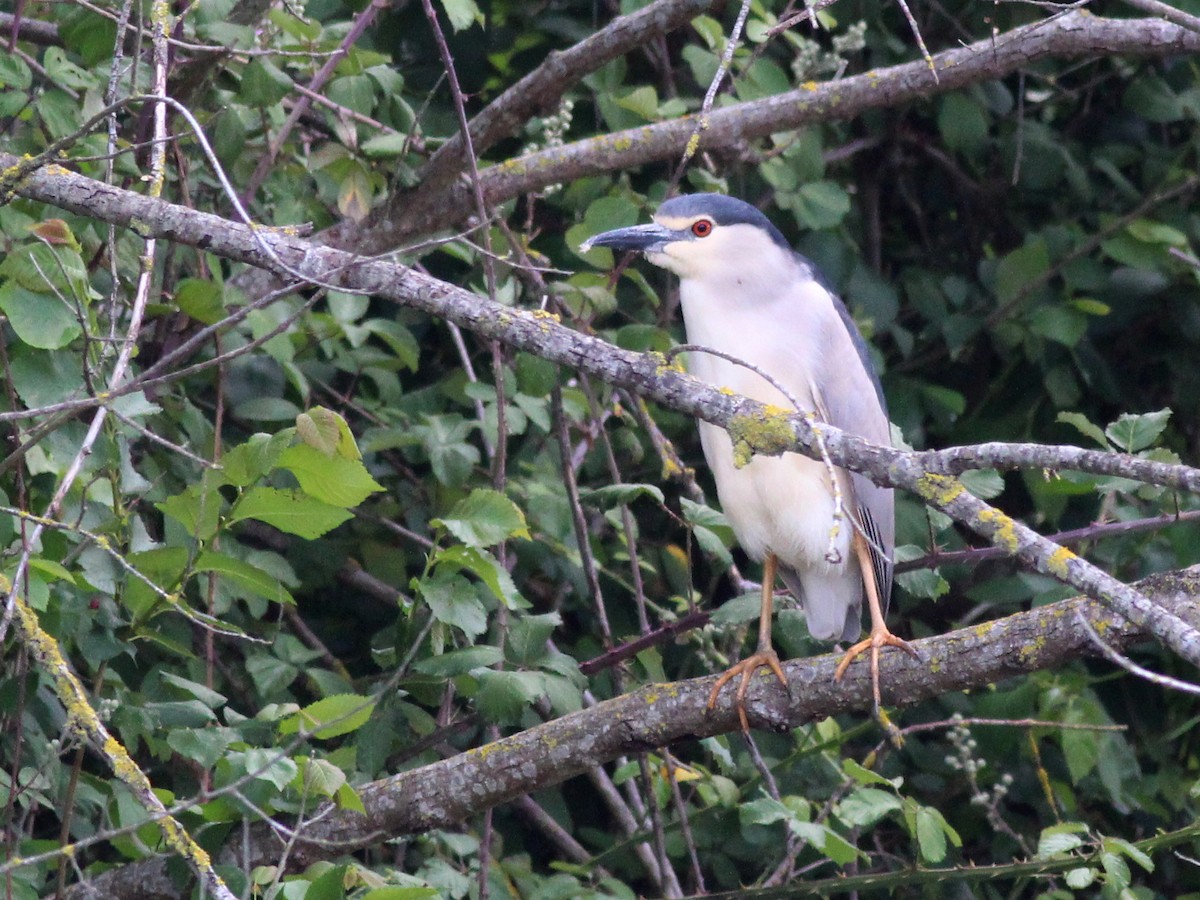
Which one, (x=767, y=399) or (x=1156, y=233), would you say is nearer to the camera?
(x=767, y=399)

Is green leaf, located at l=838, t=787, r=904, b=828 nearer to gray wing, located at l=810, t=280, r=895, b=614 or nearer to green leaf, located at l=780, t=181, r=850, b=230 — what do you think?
gray wing, located at l=810, t=280, r=895, b=614

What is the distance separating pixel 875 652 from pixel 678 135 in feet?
4.22

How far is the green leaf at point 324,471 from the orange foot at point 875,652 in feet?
2.89

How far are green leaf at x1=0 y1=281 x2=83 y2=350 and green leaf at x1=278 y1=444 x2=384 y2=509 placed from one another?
14.8 inches

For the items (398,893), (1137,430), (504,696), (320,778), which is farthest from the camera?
(504,696)

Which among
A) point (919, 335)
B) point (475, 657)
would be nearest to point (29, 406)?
point (475, 657)

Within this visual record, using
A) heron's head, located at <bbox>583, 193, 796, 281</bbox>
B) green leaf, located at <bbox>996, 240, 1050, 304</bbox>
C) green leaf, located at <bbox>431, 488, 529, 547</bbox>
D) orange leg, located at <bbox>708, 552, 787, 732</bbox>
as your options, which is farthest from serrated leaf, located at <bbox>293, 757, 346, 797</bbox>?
green leaf, located at <bbox>996, 240, 1050, 304</bbox>

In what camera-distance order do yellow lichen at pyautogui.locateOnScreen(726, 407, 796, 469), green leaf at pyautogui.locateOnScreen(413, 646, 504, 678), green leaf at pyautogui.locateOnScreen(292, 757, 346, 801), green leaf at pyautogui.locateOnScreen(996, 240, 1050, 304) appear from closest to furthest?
yellow lichen at pyautogui.locateOnScreen(726, 407, 796, 469) < green leaf at pyautogui.locateOnScreen(292, 757, 346, 801) < green leaf at pyautogui.locateOnScreen(413, 646, 504, 678) < green leaf at pyautogui.locateOnScreen(996, 240, 1050, 304)

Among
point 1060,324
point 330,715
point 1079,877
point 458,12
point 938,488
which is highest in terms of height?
point 458,12

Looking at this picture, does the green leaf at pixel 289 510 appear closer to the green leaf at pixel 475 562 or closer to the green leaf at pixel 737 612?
the green leaf at pixel 475 562

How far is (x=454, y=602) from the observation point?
2375 mm

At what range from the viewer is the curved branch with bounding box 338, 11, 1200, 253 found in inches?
117

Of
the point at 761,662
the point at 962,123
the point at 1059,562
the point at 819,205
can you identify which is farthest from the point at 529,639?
the point at 962,123

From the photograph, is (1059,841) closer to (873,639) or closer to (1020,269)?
(873,639)
